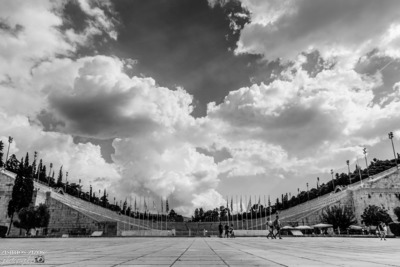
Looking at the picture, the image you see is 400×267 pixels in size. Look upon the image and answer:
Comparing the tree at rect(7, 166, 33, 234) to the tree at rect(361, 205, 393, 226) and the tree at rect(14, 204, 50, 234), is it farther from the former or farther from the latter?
the tree at rect(361, 205, 393, 226)

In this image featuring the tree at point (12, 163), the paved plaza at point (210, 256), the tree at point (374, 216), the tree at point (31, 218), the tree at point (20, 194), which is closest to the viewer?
the paved plaza at point (210, 256)

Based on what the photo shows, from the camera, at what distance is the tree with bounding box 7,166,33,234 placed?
5509 cm

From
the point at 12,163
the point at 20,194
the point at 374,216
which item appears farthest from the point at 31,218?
the point at 12,163

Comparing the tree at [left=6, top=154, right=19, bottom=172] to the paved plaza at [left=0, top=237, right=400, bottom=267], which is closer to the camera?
the paved plaza at [left=0, top=237, right=400, bottom=267]

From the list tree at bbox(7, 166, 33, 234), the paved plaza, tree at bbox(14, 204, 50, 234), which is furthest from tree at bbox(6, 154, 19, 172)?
the paved plaza

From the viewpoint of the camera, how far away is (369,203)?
60.5 metres

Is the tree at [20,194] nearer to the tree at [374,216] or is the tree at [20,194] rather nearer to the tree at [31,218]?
the tree at [31,218]

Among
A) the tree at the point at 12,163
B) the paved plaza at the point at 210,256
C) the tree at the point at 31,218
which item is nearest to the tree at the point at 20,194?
the tree at the point at 31,218

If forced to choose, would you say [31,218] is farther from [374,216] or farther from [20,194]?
[374,216]

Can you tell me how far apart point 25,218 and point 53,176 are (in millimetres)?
76436

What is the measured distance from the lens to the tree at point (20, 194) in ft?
181

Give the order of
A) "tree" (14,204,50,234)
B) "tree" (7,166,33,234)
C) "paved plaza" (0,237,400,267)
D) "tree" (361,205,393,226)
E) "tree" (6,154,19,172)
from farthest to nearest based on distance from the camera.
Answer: "tree" (6,154,19,172), "tree" (7,166,33,234), "tree" (361,205,393,226), "tree" (14,204,50,234), "paved plaza" (0,237,400,267)

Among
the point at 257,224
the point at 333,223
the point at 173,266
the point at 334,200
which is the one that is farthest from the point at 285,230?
the point at 173,266

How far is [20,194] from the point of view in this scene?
55625 mm
